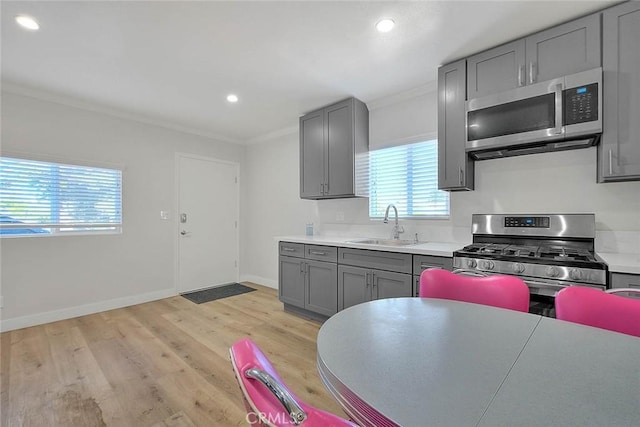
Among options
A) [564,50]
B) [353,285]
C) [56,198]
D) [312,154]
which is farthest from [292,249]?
[564,50]

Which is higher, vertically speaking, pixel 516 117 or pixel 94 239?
pixel 516 117

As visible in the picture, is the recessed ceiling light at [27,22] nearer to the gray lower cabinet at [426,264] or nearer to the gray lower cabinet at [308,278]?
the gray lower cabinet at [308,278]

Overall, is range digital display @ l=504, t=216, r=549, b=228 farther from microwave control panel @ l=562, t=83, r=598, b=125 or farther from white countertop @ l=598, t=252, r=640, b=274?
microwave control panel @ l=562, t=83, r=598, b=125

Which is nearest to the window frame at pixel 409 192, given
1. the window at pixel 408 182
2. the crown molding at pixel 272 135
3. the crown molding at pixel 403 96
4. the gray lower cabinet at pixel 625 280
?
the window at pixel 408 182

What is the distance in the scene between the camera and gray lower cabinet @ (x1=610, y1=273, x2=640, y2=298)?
1594mm

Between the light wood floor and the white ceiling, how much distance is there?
2551 millimetres

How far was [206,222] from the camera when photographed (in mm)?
4582

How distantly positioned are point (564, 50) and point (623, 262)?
4.83 ft

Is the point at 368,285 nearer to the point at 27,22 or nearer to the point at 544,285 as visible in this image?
the point at 544,285

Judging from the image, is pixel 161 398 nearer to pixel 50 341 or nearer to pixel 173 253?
pixel 50 341

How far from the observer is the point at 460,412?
0.56 m

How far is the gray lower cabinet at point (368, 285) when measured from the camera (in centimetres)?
251

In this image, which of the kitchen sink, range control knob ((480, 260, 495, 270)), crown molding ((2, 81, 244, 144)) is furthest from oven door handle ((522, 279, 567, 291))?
crown molding ((2, 81, 244, 144))

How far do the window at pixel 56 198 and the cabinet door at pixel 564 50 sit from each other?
4530 millimetres
